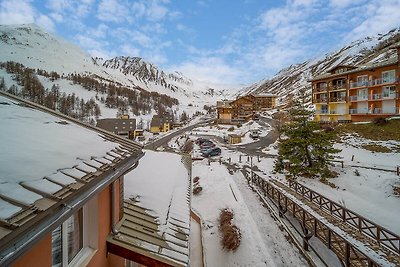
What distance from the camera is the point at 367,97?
40156 mm

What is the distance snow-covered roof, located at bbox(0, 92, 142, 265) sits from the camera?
2.12 metres

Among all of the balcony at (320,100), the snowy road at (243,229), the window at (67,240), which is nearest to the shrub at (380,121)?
the balcony at (320,100)

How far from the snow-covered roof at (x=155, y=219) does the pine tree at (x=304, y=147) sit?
54.4 feet

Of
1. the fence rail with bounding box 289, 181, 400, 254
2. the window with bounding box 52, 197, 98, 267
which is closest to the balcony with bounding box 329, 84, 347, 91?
the fence rail with bounding box 289, 181, 400, 254

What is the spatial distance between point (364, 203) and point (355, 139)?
1684cm

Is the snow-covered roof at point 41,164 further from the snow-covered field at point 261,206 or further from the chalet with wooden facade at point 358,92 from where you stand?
the chalet with wooden facade at point 358,92

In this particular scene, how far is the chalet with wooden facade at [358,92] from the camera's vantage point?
3681cm

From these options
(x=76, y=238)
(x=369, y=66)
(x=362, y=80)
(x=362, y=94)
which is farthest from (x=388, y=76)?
(x=76, y=238)

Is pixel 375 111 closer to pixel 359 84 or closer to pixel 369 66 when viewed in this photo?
pixel 359 84

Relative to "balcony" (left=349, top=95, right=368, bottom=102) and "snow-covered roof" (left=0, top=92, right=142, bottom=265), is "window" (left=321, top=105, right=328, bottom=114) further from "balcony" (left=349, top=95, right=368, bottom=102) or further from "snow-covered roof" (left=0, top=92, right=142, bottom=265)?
"snow-covered roof" (left=0, top=92, right=142, bottom=265)

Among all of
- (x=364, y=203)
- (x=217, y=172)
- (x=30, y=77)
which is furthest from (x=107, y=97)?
Answer: (x=364, y=203)

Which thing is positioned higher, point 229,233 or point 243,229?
point 229,233

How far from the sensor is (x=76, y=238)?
3.86 m

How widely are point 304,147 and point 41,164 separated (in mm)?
24642
